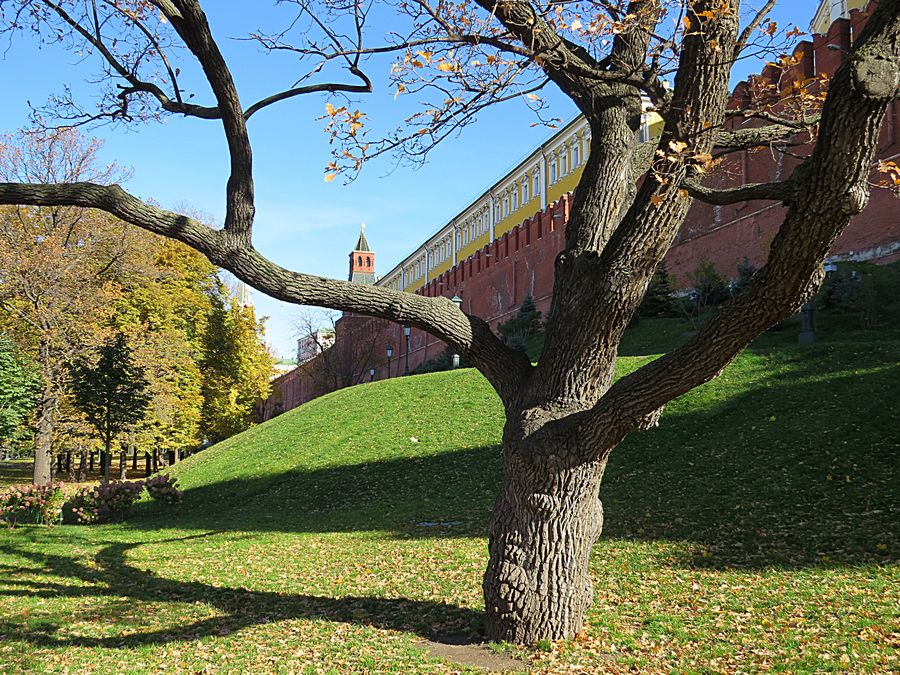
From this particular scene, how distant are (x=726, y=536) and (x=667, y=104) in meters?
5.57

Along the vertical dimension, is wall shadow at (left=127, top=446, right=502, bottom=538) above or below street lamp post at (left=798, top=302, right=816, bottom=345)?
below

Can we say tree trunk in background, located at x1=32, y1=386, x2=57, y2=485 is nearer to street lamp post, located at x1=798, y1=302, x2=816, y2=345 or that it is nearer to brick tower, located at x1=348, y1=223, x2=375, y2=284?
street lamp post, located at x1=798, y1=302, x2=816, y2=345

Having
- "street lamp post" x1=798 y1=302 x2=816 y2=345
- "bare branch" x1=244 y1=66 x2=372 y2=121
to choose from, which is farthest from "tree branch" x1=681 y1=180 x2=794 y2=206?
"street lamp post" x1=798 y1=302 x2=816 y2=345

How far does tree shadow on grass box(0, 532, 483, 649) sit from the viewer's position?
6.04 metres

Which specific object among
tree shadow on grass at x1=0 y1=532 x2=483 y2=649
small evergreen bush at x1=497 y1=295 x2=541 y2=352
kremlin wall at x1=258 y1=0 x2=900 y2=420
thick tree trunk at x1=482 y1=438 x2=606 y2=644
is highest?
kremlin wall at x1=258 y1=0 x2=900 y2=420

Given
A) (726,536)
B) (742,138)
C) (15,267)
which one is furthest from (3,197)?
(15,267)

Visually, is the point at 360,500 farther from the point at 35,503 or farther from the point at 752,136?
the point at 752,136

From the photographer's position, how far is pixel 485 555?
879 centimetres

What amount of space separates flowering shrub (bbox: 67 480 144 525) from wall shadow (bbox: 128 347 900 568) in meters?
0.45

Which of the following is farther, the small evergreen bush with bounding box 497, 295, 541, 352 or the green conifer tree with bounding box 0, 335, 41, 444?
the small evergreen bush with bounding box 497, 295, 541, 352

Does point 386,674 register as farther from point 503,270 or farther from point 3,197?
point 503,270

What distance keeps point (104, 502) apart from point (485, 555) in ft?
31.7

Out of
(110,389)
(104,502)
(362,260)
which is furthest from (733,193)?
(362,260)

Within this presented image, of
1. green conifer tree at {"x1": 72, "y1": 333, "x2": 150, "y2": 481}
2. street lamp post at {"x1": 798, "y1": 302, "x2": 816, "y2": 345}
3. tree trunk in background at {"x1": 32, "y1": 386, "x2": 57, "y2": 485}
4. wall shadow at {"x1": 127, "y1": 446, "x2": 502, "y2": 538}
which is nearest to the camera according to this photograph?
wall shadow at {"x1": 127, "y1": 446, "x2": 502, "y2": 538}
